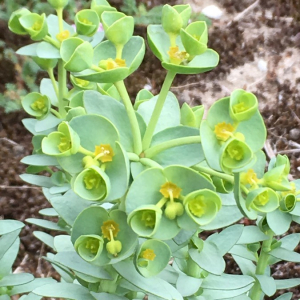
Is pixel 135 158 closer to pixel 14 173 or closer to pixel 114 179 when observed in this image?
pixel 114 179

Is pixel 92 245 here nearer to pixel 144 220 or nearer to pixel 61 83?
pixel 144 220

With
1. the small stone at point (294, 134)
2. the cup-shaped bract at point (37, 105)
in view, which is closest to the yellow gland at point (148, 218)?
the cup-shaped bract at point (37, 105)

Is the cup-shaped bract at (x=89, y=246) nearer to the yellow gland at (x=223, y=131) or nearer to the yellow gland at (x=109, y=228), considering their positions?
the yellow gland at (x=109, y=228)

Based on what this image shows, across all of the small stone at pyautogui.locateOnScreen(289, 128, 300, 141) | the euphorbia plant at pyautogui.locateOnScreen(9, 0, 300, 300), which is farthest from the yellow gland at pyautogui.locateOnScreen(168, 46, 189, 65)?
the small stone at pyautogui.locateOnScreen(289, 128, 300, 141)

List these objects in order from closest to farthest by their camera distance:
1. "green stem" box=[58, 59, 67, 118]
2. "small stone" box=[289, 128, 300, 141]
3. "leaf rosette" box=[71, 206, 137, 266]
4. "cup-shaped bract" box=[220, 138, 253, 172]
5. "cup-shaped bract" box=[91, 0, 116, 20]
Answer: "cup-shaped bract" box=[220, 138, 253, 172] → "leaf rosette" box=[71, 206, 137, 266] → "cup-shaped bract" box=[91, 0, 116, 20] → "green stem" box=[58, 59, 67, 118] → "small stone" box=[289, 128, 300, 141]

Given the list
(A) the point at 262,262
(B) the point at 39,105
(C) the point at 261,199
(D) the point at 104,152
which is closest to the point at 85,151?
(D) the point at 104,152

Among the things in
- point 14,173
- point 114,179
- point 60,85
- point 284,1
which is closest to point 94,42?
point 60,85

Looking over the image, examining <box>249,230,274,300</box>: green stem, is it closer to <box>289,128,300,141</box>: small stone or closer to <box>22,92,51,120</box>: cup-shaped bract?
<box>22,92,51,120</box>: cup-shaped bract
